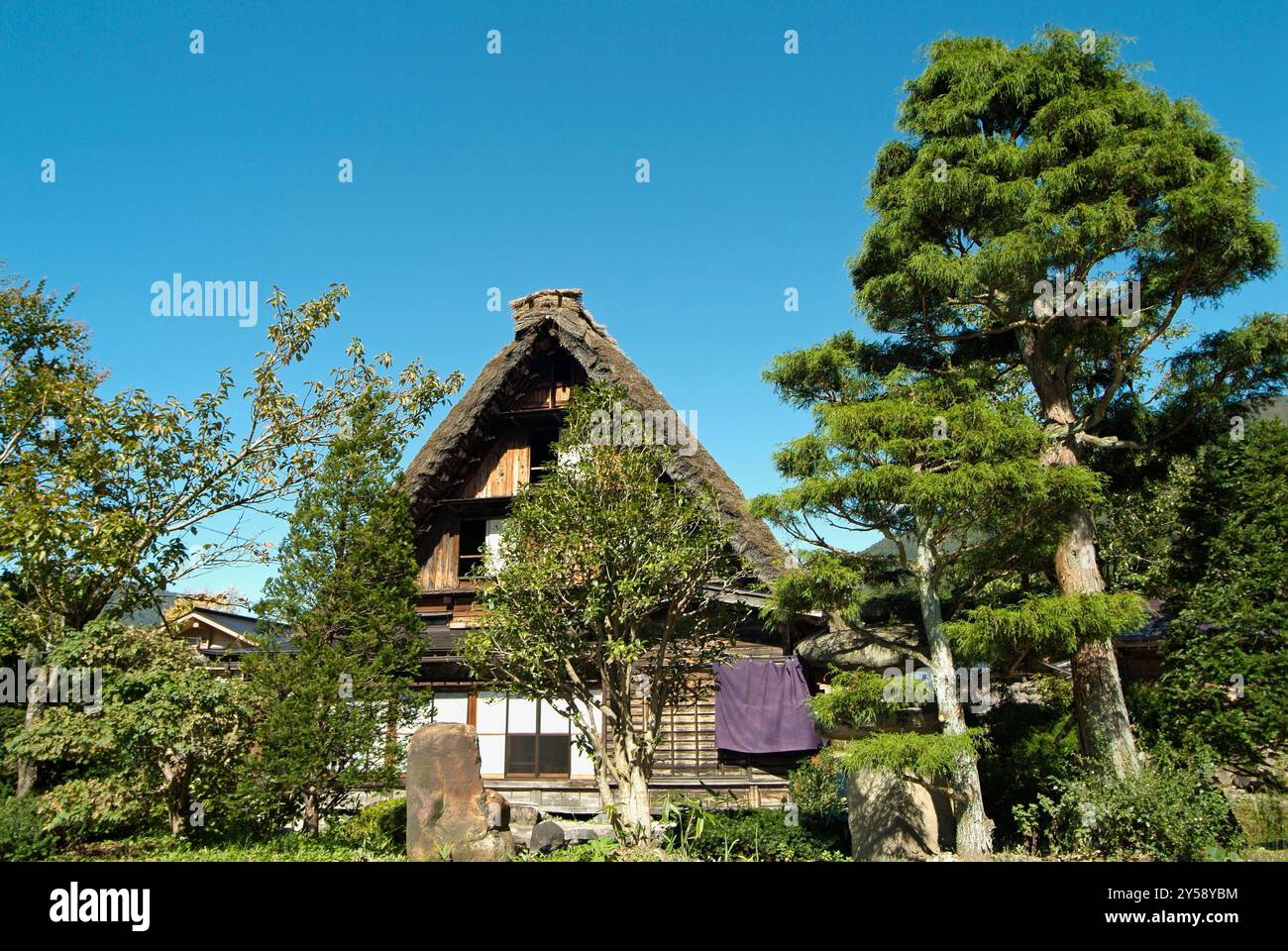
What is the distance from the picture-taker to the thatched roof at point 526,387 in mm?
13852

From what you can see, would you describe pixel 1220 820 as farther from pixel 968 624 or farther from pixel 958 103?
pixel 958 103

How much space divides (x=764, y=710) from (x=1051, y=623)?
17.7 feet

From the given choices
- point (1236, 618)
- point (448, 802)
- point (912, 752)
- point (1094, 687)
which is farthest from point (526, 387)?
point (1236, 618)

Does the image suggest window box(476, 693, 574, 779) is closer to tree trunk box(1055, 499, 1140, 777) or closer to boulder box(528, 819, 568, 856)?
boulder box(528, 819, 568, 856)

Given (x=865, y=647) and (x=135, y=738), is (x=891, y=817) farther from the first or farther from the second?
(x=135, y=738)

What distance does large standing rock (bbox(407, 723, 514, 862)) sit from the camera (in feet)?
29.0

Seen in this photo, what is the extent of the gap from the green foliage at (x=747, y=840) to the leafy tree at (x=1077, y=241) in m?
3.45

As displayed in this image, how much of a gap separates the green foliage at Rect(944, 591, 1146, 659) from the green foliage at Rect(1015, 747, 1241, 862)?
1.54 meters

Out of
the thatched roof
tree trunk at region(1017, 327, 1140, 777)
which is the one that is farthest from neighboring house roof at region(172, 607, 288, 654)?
tree trunk at region(1017, 327, 1140, 777)
